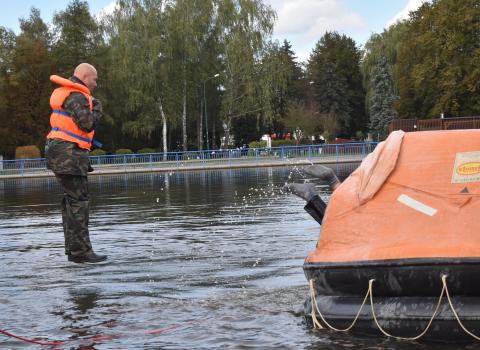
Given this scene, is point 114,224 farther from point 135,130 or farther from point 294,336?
point 135,130

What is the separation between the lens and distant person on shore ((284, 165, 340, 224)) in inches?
248

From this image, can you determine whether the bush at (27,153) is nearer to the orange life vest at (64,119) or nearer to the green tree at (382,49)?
the green tree at (382,49)

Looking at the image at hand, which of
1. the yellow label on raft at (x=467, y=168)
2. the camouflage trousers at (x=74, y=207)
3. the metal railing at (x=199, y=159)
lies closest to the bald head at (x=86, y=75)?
the camouflage trousers at (x=74, y=207)

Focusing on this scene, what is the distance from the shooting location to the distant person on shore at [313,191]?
631cm

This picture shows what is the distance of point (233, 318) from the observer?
5.84 meters

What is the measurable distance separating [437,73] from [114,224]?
189 ft

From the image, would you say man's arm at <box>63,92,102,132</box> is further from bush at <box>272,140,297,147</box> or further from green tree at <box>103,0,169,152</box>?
bush at <box>272,140,297,147</box>

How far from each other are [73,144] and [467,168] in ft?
12.2

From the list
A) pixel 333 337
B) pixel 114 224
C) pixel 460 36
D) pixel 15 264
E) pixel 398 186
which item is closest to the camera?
pixel 333 337

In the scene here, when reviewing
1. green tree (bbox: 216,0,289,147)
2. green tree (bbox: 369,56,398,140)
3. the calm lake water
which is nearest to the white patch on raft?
the calm lake water

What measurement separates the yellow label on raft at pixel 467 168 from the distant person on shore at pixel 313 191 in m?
1.16

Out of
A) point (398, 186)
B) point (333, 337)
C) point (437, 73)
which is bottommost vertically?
point (333, 337)

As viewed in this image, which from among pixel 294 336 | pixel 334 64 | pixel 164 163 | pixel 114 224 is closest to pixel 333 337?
pixel 294 336

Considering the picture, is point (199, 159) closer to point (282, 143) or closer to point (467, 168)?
point (282, 143)
